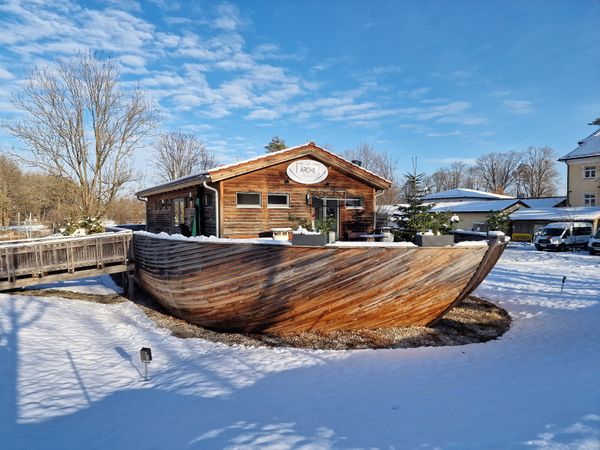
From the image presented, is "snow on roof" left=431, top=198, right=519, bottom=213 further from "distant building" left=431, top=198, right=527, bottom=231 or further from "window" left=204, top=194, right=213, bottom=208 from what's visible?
"window" left=204, top=194, right=213, bottom=208

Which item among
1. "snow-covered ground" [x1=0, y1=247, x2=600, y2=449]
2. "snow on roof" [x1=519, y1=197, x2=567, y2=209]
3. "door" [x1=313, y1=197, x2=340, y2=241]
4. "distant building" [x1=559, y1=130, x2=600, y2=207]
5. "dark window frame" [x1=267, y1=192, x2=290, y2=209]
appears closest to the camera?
"snow-covered ground" [x1=0, y1=247, x2=600, y2=449]

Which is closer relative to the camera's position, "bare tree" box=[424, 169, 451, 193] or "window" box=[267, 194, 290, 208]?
"window" box=[267, 194, 290, 208]

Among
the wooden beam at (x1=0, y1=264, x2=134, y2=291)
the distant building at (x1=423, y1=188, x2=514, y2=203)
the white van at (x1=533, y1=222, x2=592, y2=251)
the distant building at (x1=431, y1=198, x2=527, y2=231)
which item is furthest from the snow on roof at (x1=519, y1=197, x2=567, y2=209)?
the wooden beam at (x1=0, y1=264, x2=134, y2=291)

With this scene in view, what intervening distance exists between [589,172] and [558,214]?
239 inches

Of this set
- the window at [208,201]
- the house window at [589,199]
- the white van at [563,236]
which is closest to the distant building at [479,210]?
the house window at [589,199]

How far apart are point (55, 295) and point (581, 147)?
128ft

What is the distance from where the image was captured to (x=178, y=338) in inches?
296

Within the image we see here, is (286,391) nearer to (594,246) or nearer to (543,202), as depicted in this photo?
(594,246)

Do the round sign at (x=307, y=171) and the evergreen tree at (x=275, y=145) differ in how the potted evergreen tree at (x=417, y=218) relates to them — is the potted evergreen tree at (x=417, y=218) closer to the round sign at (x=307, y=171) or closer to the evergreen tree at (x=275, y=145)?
the round sign at (x=307, y=171)

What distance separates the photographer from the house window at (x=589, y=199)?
28.7 m

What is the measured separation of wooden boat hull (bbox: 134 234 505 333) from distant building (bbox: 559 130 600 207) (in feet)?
98.1

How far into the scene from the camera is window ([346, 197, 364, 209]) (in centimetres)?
1139

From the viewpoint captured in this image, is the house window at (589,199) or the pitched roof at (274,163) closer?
the pitched roof at (274,163)

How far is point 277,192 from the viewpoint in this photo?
408 inches
